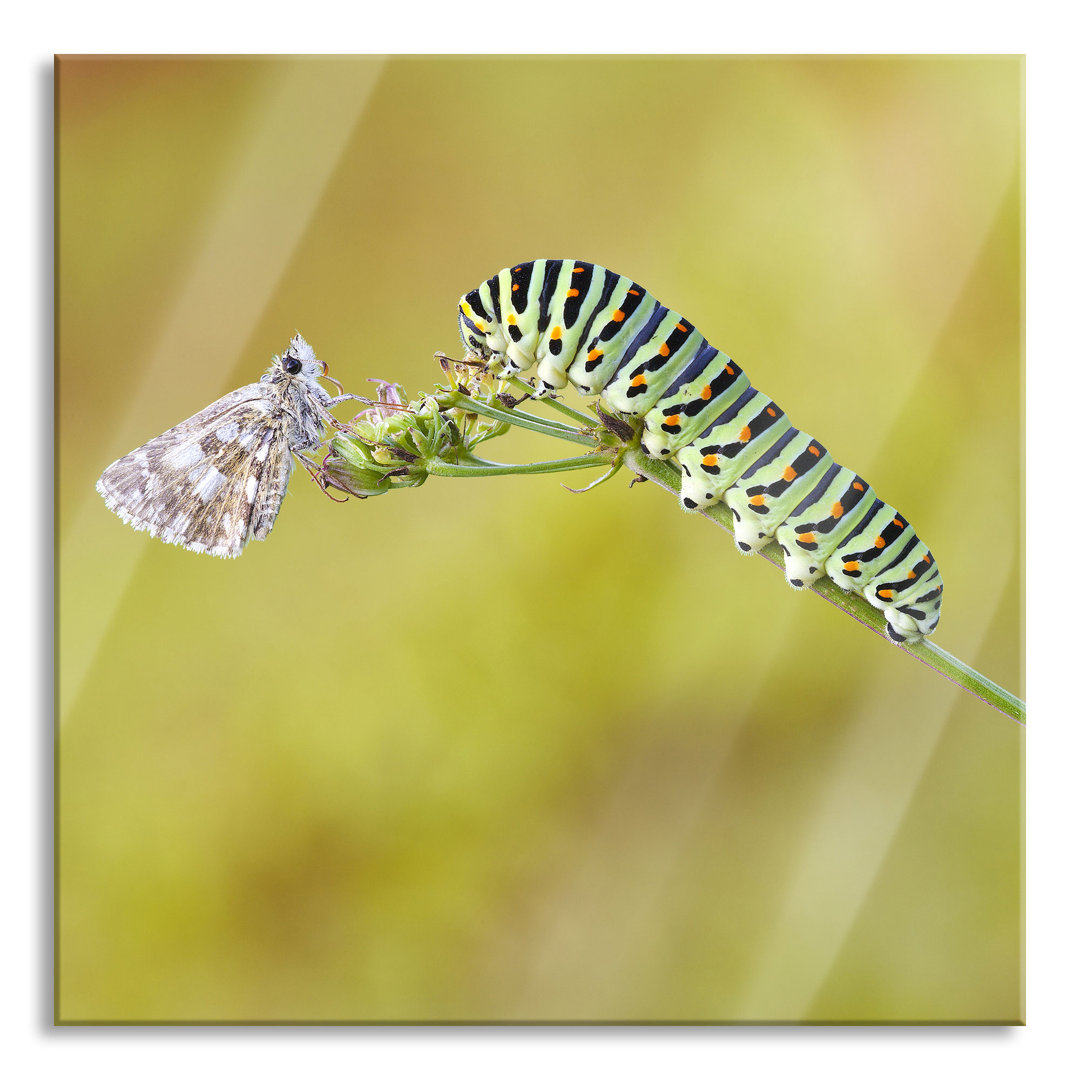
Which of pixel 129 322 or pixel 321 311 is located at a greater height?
pixel 321 311

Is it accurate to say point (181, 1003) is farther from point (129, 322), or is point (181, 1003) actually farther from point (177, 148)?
point (177, 148)

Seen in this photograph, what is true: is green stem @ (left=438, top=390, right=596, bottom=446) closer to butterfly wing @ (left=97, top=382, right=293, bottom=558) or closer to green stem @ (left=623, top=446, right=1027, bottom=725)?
green stem @ (left=623, top=446, right=1027, bottom=725)

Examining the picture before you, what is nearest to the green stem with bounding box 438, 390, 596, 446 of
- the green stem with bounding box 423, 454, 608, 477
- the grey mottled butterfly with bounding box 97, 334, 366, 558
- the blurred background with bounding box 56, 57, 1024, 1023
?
the green stem with bounding box 423, 454, 608, 477

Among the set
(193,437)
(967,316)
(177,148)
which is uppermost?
(967,316)

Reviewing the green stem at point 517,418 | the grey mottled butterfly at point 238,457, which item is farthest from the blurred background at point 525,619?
the green stem at point 517,418

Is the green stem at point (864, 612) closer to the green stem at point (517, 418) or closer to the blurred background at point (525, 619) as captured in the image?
the green stem at point (517, 418)

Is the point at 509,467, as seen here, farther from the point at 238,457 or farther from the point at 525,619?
the point at 525,619

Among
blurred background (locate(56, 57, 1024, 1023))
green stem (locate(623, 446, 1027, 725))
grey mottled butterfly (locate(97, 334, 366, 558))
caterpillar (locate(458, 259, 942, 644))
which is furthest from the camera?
blurred background (locate(56, 57, 1024, 1023))
